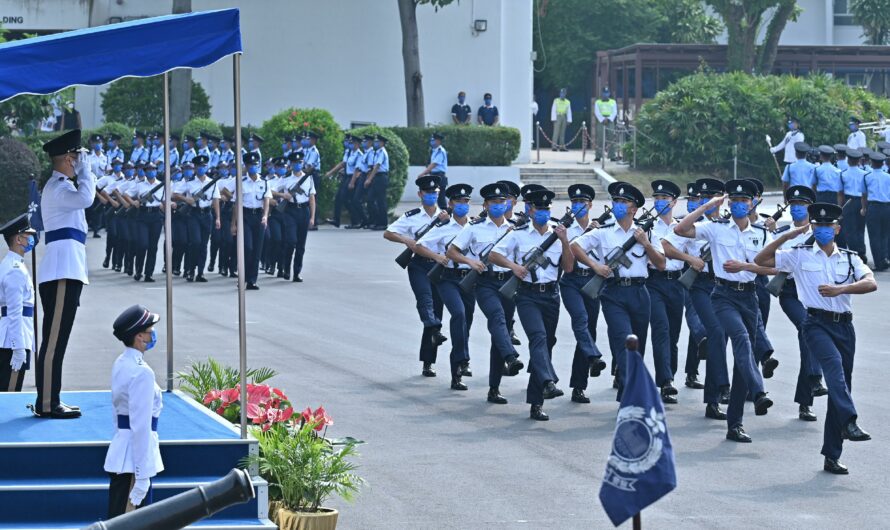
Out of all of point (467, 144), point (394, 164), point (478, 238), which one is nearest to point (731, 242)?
point (478, 238)

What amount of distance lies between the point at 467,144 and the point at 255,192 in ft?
54.8

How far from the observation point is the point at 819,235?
12266mm

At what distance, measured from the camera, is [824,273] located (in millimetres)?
12039

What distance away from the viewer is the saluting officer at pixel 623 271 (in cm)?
1441

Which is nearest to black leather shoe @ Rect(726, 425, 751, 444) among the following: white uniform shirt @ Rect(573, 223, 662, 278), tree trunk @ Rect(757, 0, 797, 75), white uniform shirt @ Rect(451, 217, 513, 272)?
white uniform shirt @ Rect(573, 223, 662, 278)

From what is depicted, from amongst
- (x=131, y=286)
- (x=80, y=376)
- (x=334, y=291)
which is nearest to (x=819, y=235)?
(x=80, y=376)

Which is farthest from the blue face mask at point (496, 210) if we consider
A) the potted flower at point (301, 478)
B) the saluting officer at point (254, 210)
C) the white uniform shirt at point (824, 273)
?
the saluting officer at point (254, 210)

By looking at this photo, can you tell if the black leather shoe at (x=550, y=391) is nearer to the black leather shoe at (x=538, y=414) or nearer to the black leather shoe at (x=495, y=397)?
the black leather shoe at (x=538, y=414)

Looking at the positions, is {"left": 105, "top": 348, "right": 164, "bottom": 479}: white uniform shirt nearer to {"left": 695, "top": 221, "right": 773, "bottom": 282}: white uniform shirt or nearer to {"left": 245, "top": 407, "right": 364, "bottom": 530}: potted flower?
{"left": 245, "top": 407, "right": 364, "bottom": 530}: potted flower

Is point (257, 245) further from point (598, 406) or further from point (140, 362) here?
point (140, 362)

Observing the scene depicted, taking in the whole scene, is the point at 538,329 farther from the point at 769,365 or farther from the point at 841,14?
the point at 841,14

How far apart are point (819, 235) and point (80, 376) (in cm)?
710

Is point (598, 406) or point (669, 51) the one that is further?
point (669, 51)

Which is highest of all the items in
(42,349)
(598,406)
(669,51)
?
(669,51)
